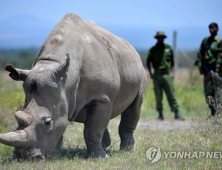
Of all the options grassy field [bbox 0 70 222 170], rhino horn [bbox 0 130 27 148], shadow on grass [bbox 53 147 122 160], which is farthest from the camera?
shadow on grass [bbox 53 147 122 160]

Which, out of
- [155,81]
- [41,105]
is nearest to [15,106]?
[41,105]

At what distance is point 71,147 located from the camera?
11.1 m

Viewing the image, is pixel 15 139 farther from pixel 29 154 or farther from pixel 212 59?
pixel 212 59

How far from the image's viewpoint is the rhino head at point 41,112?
8656 mm

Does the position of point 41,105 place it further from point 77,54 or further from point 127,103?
point 127,103

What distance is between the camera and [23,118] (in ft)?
28.3

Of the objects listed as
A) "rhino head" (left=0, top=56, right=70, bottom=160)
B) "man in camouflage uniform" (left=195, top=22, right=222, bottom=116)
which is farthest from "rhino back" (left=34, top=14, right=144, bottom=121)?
"man in camouflage uniform" (left=195, top=22, right=222, bottom=116)

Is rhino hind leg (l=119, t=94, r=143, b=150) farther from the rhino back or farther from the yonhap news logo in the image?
the yonhap news logo

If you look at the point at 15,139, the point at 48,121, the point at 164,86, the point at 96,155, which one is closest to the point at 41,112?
the point at 48,121

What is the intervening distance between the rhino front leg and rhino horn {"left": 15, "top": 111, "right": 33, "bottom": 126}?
1.39 m

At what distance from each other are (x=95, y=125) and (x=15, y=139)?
1720mm

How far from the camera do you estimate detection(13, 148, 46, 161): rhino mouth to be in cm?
869

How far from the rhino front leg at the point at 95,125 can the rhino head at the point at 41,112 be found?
2.43 feet

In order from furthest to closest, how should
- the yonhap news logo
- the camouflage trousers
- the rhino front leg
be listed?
the camouflage trousers, the rhino front leg, the yonhap news logo
